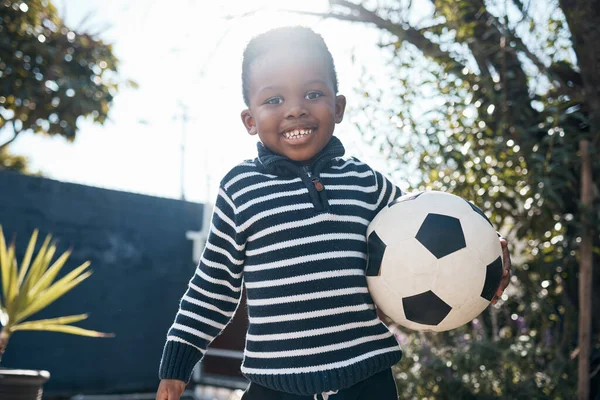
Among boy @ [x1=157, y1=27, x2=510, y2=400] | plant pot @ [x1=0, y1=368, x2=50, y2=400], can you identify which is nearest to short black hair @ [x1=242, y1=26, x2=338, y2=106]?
boy @ [x1=157, y1=27, x2=510, y2=400]

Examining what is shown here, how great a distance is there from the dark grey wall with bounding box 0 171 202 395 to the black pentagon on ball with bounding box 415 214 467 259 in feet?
17.9

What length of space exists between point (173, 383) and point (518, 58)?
2.70m

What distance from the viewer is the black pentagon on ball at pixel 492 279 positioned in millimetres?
1681

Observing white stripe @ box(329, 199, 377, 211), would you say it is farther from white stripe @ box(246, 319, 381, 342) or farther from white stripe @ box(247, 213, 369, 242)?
white stripe @ box(246, 319, 381, 342)

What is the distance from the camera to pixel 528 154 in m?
3.25

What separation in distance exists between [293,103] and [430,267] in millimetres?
594

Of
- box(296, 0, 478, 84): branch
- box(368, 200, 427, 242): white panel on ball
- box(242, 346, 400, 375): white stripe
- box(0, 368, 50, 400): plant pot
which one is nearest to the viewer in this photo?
box(242, 346, 400, 375): white stripe

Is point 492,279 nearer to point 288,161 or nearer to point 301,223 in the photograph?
point 301,223

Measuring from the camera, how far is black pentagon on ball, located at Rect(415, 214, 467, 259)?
1.64 m

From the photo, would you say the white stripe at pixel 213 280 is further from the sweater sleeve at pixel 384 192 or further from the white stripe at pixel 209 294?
the sweater sleeve at pixel 384 192

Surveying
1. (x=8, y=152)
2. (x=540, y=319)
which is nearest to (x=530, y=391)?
(x=540, y=319)

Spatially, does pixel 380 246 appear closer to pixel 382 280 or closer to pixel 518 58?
pixel 382 280

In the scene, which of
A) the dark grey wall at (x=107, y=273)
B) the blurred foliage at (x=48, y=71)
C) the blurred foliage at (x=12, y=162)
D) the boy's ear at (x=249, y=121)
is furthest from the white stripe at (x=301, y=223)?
the blurred foliage at (x=12, y=162)

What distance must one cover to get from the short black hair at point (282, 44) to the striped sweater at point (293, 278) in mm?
228
